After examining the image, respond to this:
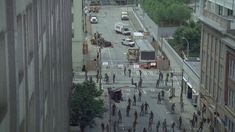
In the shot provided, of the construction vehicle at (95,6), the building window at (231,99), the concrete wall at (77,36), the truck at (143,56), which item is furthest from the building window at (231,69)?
the construction vehicle at (95,6)

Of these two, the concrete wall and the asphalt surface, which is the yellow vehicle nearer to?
the asphalt surface

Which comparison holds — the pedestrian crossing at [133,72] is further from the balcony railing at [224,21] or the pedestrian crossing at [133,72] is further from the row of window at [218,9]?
the balcony railing at [224,21]

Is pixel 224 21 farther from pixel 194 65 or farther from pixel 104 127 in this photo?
pixel 194 65

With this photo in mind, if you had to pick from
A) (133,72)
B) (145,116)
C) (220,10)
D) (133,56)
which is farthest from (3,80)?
(133,56)

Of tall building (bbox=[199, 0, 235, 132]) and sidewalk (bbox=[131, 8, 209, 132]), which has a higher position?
tall building (bbox=[199, 0, 235, 132])

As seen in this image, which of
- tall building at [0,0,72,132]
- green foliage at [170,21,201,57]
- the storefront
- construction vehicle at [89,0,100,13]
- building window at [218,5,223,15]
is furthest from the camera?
construction vehicle at [89,0,100,13]

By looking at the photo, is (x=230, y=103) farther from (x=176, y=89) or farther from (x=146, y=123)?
(x=176, y=89)

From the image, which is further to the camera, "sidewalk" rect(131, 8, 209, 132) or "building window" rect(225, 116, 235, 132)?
"sidewalk" rect(131, 8, 209, 132)

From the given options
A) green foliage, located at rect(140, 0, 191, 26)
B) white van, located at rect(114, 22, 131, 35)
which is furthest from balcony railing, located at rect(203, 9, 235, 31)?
white van, located at rect(114, 22, 131, 35)

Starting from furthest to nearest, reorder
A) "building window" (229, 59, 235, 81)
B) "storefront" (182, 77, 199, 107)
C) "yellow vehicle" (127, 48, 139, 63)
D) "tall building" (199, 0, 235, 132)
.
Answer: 1. "yellow vehicle" (127, 48, 139, 63)
2. "storefront" (182, 77, 199, 107)
3. "tall building" (199, 0, 235, 132)
4. "building window" (229, 59, 235, 81)
